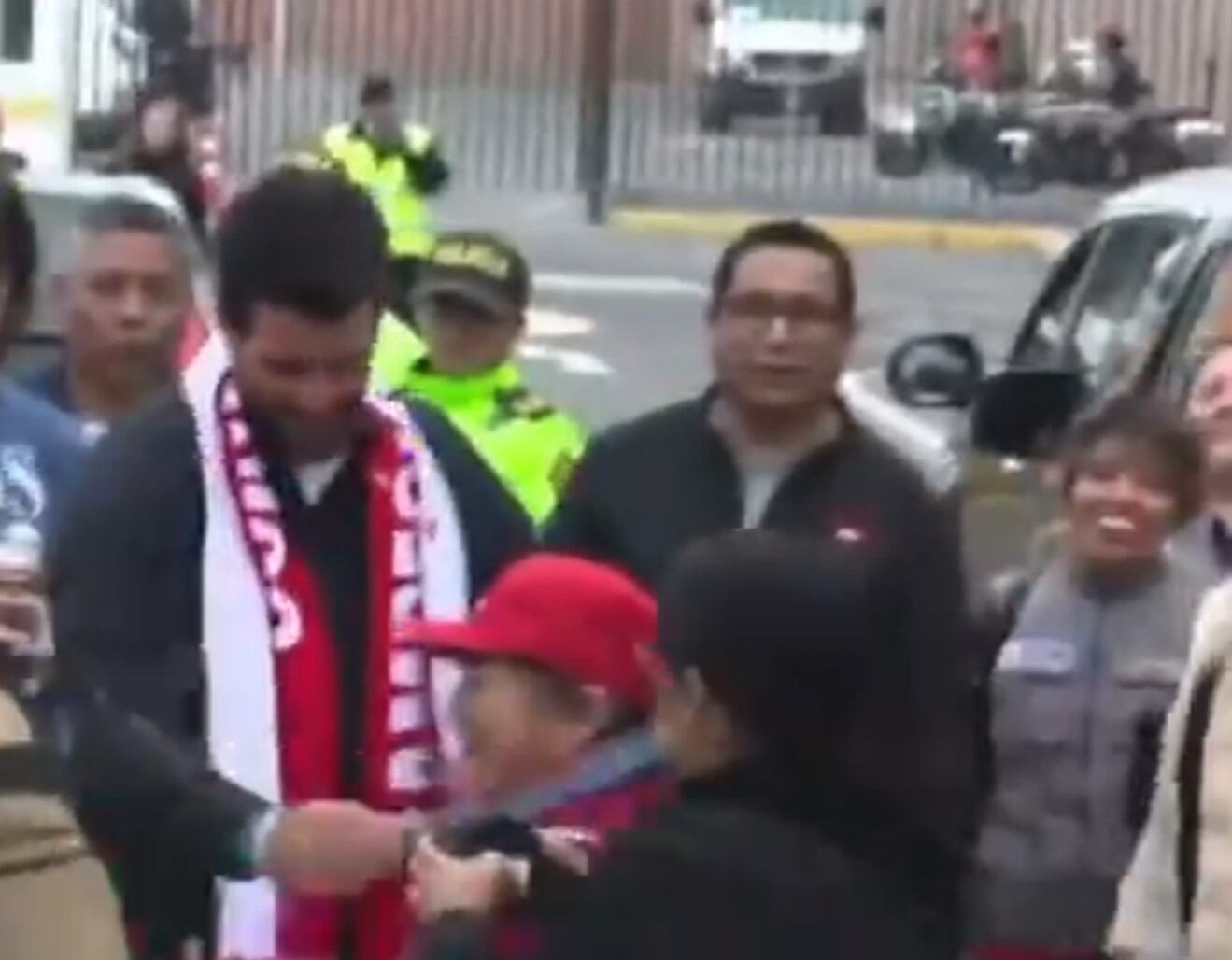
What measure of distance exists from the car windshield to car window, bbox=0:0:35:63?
729 inches

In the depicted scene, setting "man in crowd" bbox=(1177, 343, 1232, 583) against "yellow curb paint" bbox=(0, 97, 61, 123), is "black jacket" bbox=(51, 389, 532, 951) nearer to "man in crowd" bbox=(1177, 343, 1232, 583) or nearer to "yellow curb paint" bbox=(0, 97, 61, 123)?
"man in crowd" bbox=(1177, 343, 1232, 583)

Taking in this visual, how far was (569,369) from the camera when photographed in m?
21.8

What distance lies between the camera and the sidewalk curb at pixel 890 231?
99.8ft

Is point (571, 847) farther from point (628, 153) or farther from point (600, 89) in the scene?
point (628, 153)

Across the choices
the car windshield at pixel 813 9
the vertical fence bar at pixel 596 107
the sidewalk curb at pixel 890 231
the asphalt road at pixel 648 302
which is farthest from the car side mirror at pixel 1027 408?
the car windshield at pixel 813 9

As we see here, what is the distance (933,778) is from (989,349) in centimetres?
1955

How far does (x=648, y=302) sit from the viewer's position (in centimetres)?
2645

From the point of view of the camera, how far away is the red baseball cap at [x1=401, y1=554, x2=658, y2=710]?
4332 mm

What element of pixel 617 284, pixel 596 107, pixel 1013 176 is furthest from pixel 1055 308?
pixel 1013 176

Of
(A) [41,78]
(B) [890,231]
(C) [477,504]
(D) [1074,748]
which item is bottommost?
(B) [890,231]

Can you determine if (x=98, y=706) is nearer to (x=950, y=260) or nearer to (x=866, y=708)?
(x=866, y=708)

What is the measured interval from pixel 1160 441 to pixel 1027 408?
2.10 meters

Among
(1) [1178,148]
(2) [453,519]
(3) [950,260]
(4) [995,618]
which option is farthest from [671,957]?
(1) [1178,148]

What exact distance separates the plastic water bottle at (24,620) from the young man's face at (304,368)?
0.69 metres
